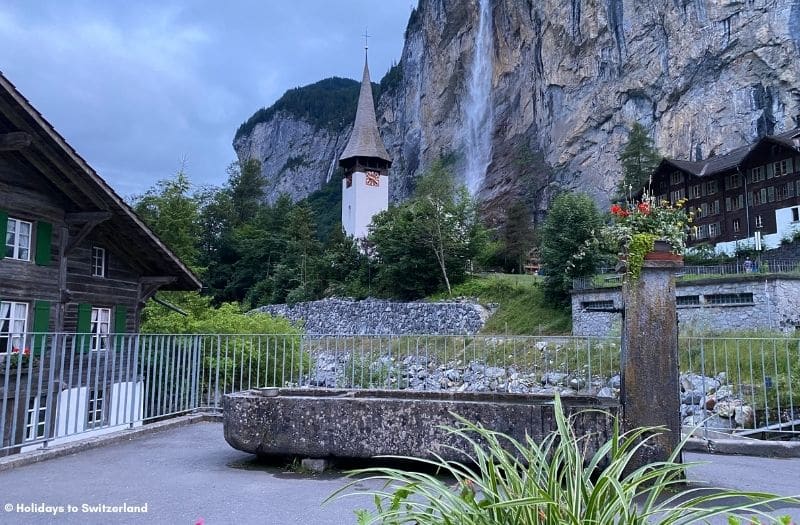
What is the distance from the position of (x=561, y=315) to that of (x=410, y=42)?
66.0m

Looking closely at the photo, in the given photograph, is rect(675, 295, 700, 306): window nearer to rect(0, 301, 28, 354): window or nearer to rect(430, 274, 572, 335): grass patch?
rect(430, 274, 572, 335): grass patch

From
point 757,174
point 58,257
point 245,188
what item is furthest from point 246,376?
point 245,188

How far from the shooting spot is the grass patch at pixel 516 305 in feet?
92.4

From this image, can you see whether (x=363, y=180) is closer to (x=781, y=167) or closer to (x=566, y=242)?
(x=566, y=242)

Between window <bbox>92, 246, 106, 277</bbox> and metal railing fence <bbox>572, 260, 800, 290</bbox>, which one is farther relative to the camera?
metal railing fence <bbox>572, 260, 800, 290</bbox>

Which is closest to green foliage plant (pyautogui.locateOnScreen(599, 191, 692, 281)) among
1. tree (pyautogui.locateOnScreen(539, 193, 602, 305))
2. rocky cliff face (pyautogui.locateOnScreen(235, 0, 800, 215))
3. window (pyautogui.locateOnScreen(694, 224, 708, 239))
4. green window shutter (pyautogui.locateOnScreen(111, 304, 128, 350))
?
green window shutter (pyautogui.locateOnScreen(111, 304, 128, 350))

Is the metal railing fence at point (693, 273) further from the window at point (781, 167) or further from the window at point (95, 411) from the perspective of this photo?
the window at point (95, 411)

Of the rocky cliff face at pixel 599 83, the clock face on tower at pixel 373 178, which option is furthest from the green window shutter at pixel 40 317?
the rocky cliff face at pixel 599 83

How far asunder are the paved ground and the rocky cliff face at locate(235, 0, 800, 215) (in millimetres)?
44565

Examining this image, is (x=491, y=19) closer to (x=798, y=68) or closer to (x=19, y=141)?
(x=798, y=68)

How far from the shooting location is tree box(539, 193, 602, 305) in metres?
28.0

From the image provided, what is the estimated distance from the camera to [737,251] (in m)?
36.2

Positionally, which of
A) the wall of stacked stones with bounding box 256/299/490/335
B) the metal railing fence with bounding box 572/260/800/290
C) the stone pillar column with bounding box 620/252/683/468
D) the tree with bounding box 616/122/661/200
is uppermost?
the tree with bounding box 616/122/661/200

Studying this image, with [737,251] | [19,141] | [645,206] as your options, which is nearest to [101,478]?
[645,206]
